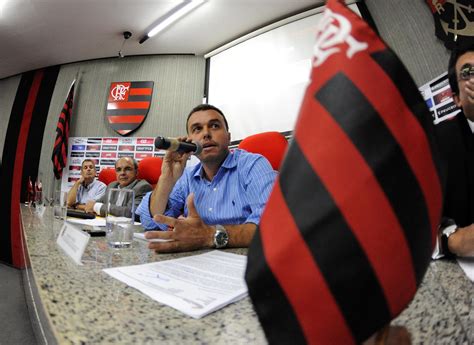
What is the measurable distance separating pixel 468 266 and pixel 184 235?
2.25 ft

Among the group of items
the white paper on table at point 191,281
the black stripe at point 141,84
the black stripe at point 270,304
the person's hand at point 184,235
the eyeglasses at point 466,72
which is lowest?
the white paper on table at point 191,281

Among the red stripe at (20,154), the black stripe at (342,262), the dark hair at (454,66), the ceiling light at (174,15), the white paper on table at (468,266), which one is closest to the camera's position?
the black stripe at (342,262)

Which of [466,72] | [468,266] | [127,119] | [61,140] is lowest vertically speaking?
[468,266]

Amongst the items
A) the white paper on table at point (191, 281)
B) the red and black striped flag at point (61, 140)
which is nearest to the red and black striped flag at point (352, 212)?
the white paper on table at point (191, 281)

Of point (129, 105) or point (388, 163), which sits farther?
point (129, 105)

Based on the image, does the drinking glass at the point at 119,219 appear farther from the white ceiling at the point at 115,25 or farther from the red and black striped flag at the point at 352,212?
the white ceiling at the point at 115,25

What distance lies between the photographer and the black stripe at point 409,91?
8.7 inches

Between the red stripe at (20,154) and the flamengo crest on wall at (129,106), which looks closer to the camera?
the flamengo crest on wall at (129,106)

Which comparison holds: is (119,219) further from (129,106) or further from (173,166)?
(129,106)

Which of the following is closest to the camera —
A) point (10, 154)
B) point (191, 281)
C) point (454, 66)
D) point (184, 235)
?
point (191, 281)

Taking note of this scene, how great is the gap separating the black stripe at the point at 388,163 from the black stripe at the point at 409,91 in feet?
0.10

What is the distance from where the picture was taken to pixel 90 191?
3312 millimetres

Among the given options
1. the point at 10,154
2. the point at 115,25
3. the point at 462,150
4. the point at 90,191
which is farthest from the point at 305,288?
the point at 10,154

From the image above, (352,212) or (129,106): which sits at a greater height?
(129,106)
